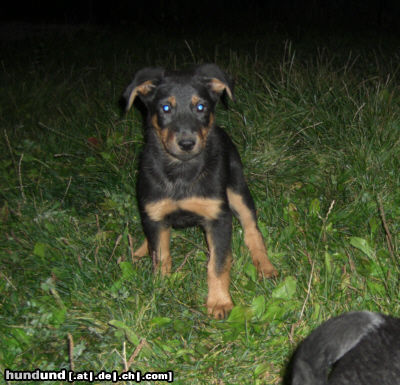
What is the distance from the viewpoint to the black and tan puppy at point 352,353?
0.98 meters

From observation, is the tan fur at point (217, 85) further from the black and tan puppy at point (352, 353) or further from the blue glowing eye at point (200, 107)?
the black and tan puppy at point (352, 353)

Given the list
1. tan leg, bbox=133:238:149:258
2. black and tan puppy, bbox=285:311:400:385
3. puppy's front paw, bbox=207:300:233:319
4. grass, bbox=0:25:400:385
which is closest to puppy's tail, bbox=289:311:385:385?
black and tan puppy, bbox=285:311:400:385

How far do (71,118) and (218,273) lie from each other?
327 centimetres

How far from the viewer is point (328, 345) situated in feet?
3.41

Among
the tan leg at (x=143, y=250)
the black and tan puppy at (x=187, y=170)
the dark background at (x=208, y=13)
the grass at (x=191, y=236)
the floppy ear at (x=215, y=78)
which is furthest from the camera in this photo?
the dark background at (x=208, y=13)

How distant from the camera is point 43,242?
3340mm

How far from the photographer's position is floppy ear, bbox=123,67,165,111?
118 inches

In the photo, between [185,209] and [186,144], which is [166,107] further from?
[185,209]

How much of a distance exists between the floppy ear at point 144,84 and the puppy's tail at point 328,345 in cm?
229

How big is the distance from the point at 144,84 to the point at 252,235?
1410 millimetres

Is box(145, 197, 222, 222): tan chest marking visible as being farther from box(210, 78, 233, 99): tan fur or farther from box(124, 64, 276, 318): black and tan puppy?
box(210, 78, 233, 99): tan fur

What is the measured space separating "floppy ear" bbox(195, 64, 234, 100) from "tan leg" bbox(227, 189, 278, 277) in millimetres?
815

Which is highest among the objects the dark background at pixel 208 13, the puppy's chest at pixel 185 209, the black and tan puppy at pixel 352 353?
the dark background at pixel 208 13

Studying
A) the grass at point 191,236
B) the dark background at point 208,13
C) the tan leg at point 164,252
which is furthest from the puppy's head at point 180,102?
the dark background at point 208,13
